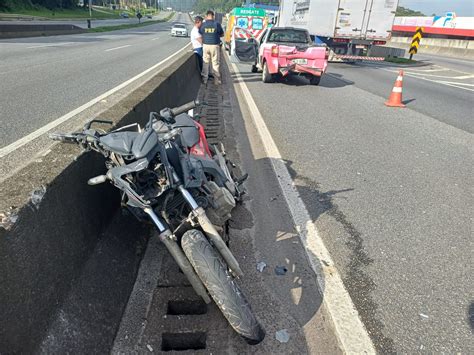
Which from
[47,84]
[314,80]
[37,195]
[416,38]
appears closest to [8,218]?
[37,195]

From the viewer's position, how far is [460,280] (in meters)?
2.91

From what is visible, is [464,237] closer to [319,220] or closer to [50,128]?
[319,220]

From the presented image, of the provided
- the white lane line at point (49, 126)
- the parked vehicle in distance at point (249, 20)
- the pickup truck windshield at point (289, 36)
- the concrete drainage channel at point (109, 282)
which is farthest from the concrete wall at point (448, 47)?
the concrete drainage channel at point (109, 282)

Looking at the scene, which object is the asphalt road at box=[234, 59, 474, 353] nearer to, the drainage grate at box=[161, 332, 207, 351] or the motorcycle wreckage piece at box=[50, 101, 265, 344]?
the motorcycle wreckage piece at box=[50, 101, 265, 344]

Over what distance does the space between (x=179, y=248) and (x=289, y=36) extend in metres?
11.5

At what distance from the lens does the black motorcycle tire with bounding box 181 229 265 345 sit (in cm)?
210

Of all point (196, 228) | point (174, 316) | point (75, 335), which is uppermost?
point (196, 228)

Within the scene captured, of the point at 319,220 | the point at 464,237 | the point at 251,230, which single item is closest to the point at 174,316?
the point at 251,230

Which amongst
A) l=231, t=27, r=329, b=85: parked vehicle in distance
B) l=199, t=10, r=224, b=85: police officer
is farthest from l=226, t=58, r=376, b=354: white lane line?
l=231, t=27, r=329, b=85: parked vehicle in distance

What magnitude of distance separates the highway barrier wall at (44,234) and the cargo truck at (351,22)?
18.3 metres

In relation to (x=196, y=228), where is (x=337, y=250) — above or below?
below

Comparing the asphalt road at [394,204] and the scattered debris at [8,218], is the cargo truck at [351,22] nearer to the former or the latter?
the asphalt road at [394,204]

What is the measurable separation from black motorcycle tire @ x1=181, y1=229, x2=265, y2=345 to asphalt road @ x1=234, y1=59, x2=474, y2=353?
2.72 feet

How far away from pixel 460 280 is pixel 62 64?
500 inches
